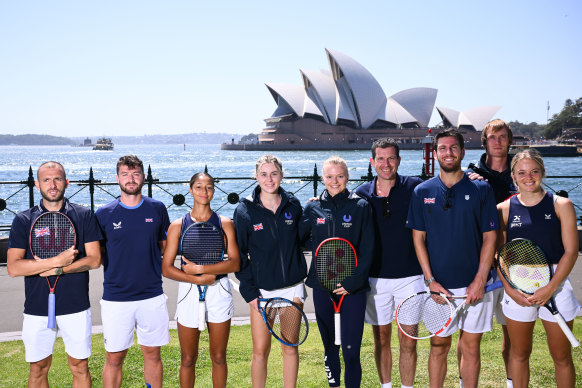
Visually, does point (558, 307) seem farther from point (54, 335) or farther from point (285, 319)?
point (54, 335)

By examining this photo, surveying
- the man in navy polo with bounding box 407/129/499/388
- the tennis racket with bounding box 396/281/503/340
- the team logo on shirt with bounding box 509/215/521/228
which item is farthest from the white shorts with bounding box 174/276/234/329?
the team logo on shirt with bounding box 509/215/521/228

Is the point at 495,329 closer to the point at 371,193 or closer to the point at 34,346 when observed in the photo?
the point at 371,193

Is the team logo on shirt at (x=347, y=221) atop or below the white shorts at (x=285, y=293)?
atop

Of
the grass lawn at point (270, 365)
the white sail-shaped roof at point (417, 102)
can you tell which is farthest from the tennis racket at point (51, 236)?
the white sail-shaped roof at point (417, 102)

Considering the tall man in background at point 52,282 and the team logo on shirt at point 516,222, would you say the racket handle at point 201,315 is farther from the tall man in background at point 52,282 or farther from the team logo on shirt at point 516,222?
the team logo on shirt at point 516,222

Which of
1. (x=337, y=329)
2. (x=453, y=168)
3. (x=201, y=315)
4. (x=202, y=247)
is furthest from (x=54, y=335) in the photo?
(x=453, y=168)

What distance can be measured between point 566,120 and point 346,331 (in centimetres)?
11007

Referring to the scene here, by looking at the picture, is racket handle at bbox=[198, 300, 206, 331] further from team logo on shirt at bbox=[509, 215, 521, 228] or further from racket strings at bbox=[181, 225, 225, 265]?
team logo on shirt at bbox=[509, 215, 521, 228]

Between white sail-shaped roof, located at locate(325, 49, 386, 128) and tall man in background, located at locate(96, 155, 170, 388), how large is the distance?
186 feet

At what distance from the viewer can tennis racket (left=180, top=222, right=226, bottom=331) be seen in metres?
3.27

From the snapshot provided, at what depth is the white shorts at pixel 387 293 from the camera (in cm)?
355

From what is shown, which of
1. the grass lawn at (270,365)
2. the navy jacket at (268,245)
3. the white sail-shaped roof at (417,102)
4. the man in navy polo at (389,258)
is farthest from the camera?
the white sail-shaped roof at (417,102)

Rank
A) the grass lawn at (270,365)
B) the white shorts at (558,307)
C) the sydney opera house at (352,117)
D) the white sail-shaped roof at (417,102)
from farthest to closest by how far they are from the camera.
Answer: the white sail-shaped roof at (417,102)
the sydney opera house at (352,117)
the grass lawn at (270,365)
the white shorts at (558,307)

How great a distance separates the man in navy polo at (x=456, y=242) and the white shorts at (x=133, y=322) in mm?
1771
